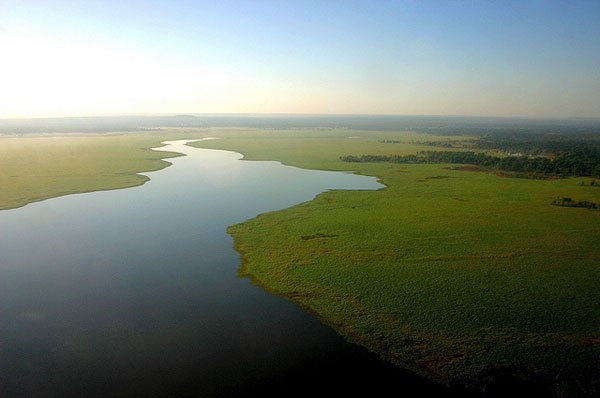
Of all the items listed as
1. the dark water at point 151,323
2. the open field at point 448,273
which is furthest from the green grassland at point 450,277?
the dark water at point 151,323

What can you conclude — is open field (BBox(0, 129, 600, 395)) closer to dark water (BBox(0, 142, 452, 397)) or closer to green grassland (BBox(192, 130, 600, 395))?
green grassland (BBox(192, 130, 600, 395))

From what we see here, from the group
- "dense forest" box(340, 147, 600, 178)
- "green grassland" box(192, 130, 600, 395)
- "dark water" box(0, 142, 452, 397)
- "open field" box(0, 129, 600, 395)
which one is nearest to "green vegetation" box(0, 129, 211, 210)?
"open field" box(0, 129, 600, 395)

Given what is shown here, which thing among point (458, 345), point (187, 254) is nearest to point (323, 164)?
point (187, 254)

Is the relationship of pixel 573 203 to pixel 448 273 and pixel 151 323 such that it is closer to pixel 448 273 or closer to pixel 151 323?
pixel 448 273

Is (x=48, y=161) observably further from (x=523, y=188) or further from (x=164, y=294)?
(x=523, y=188)

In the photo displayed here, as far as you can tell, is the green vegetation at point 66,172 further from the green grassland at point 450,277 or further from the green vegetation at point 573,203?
the green vegetation at point 573,203

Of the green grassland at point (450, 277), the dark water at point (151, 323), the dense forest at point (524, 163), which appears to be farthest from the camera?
the dense forest at point (524, 163)
